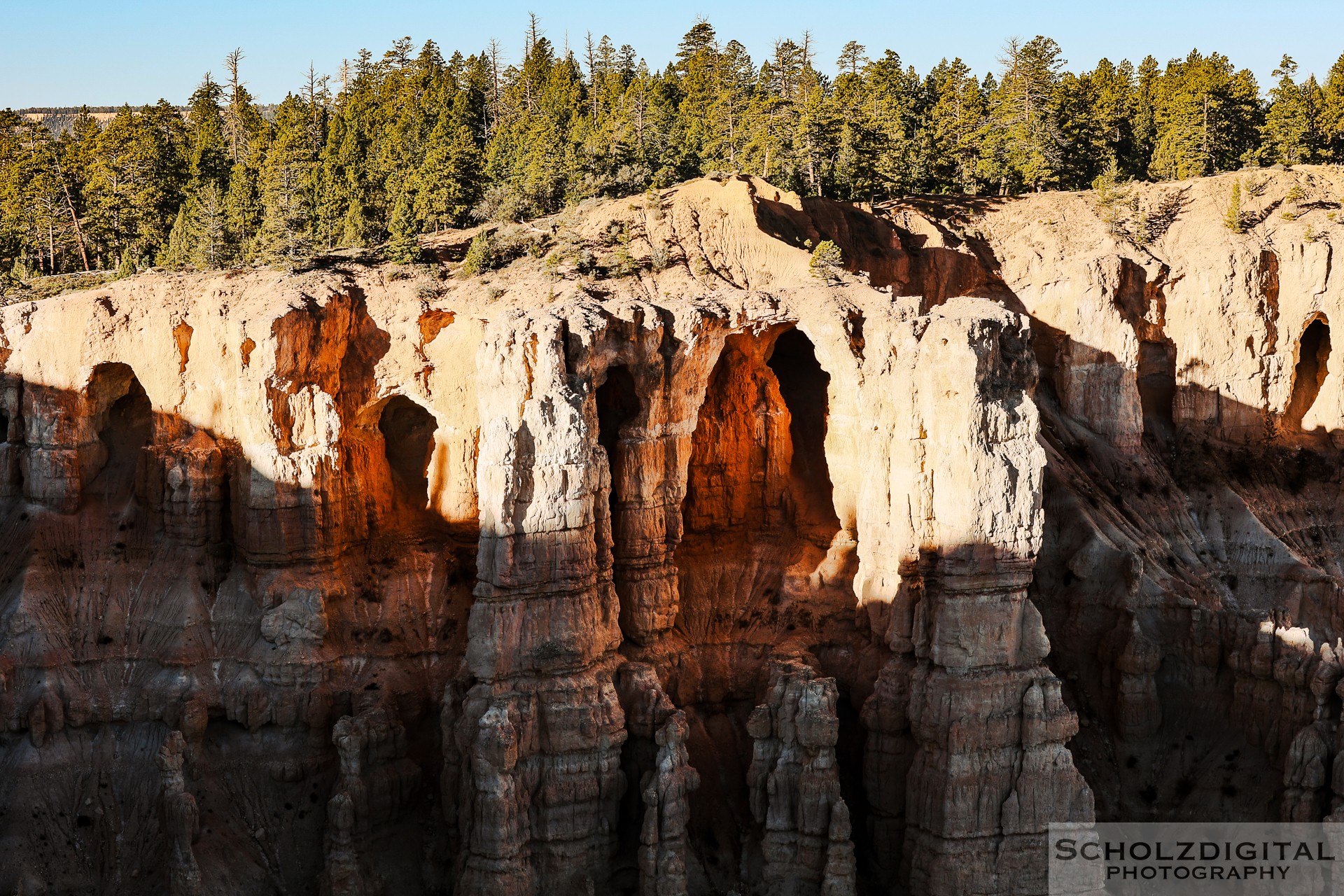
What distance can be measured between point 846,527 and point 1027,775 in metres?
10.6

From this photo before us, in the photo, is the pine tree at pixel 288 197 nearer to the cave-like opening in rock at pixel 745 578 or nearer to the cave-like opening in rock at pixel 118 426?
the cave-like opening in rock at pixel 118 426

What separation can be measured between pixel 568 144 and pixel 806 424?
19760 mm

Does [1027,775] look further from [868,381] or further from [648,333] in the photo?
[648,333]

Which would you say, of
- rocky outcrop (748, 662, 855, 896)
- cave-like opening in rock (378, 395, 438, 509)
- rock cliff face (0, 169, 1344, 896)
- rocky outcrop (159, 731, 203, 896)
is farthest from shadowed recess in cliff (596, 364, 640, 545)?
rocky outcrop (159, 731, 203, 896)

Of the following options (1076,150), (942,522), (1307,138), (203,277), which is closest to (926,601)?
(942,522)

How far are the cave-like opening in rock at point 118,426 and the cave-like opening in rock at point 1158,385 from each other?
126 ft

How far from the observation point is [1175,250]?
72.9 m

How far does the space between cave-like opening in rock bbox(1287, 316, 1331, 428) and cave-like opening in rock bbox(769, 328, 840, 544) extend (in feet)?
73.1

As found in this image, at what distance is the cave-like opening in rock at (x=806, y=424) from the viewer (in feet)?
194

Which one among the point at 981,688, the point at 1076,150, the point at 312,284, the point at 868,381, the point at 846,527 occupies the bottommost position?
the point at 981,688

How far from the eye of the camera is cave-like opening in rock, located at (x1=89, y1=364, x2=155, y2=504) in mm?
57062

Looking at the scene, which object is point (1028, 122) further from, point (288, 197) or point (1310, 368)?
point (288, 197)

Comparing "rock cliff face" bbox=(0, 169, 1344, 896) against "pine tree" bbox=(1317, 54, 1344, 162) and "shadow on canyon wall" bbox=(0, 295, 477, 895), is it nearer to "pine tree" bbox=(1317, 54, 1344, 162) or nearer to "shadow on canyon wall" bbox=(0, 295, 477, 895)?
"shadow on canyon wall" bbox=(0, 295, 477, 895)

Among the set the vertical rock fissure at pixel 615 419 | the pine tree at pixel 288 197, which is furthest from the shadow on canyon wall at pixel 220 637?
the pine tree at pixel 288 197
